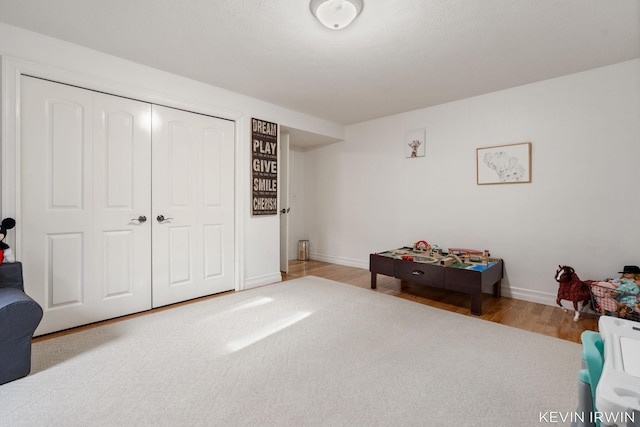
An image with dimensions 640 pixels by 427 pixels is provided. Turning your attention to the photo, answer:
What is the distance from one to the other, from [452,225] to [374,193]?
1.33 m

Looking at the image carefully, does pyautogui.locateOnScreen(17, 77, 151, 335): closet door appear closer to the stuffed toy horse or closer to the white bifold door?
the white bifold door

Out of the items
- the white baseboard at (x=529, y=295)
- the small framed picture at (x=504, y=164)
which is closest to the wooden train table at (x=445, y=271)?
the white baseboard at (x=529, y=295)

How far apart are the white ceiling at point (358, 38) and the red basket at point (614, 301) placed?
6.82ft

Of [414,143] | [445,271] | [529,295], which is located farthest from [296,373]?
[414,143]

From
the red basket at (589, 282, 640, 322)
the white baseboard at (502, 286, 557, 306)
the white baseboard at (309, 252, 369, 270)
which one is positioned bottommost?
the white baseboard at (502, 286, 557, 306)

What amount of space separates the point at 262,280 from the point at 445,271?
2276 millimetres

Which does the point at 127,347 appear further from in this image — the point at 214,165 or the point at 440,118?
the point at 440,118

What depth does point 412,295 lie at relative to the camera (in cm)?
360

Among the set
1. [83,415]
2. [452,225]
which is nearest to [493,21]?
[452,225]

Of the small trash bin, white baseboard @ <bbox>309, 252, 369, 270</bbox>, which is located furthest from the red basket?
the small trash bin

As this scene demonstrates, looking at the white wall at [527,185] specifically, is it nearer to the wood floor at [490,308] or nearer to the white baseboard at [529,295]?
the white baseboard at [529,295]

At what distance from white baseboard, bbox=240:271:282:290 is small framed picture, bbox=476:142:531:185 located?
2.95 metres

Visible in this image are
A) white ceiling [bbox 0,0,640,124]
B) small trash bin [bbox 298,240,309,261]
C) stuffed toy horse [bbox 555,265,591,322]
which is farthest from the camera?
small trash bin [bbox 298,240,309,261]

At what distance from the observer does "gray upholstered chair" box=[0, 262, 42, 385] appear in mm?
1729
